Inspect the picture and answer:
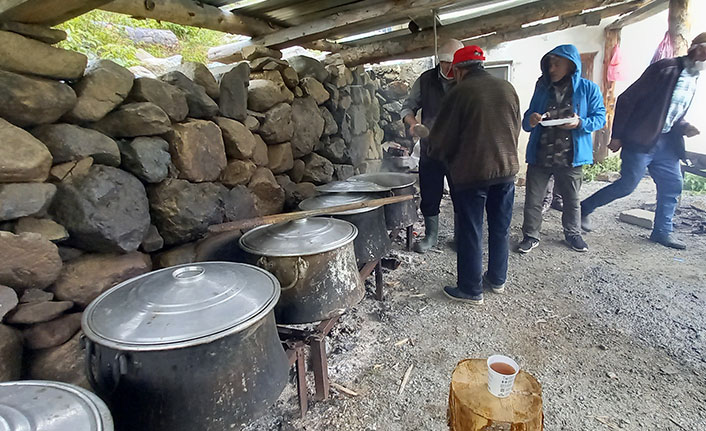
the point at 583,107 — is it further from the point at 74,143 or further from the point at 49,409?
the point at 49,409

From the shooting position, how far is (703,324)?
285 cm

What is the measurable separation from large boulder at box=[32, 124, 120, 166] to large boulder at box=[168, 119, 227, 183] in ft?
1.12

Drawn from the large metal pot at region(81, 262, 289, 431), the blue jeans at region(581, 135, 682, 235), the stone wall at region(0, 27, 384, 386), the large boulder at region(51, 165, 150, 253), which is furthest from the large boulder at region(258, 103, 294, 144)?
the blue jeans at region(581, 135, 682, 235)

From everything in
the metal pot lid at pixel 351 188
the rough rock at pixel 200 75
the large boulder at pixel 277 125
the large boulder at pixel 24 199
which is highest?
the rough rock at pixel 200 75

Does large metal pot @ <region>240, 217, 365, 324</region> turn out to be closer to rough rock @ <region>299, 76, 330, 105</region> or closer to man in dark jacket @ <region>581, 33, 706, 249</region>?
rough rock @ <region>299, 76, 330, 105</region>

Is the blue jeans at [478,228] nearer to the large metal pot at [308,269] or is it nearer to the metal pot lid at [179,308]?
the large metal pot at [308,269]

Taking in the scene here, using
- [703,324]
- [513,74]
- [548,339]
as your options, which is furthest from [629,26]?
[548,339]

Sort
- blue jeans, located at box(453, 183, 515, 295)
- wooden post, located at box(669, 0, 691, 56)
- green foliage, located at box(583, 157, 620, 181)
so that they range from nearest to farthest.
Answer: blue jeans, located at box(453, 183, 515, 295) → wooden post, located at box(669, 0, 691, 56) → green foliage, located at box(583, 157, 620, 181)

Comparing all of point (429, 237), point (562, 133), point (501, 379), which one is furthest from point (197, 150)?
point (562, 133)

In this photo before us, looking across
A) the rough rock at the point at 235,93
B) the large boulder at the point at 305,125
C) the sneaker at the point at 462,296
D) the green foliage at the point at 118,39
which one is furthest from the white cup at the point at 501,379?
the green foliage at the point at 118,39

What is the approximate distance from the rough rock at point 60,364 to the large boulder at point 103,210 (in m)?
0.46

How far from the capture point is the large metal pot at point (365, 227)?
2.89 metres

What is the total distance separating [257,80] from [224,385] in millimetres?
2365

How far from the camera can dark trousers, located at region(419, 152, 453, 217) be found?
13.0 ft
